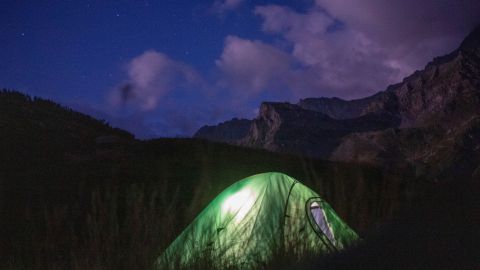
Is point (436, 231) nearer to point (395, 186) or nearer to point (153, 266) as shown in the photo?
point (153, 266)

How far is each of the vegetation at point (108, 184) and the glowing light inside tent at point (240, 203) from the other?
29.6 inches

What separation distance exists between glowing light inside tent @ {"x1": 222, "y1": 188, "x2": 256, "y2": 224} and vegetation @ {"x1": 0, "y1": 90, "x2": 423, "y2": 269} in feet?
2.47

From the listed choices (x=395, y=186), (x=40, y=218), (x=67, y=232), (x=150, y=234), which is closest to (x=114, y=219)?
(x=150, y=234)

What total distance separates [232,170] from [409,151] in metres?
11.3

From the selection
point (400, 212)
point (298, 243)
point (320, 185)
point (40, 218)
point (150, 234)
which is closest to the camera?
point (400, 212)

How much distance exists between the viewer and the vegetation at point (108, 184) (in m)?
5.31

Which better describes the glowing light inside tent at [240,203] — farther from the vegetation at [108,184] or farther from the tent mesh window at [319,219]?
the tent mesh window at [319,219]

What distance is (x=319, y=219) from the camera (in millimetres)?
7711

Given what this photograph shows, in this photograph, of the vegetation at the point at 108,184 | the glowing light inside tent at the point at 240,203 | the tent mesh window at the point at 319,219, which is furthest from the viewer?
the glowing light inside tent at the point at 240,203

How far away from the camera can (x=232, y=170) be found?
58.6 feet

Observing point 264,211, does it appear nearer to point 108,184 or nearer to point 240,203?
point 240,203

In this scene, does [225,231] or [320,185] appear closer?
→ [320,185]

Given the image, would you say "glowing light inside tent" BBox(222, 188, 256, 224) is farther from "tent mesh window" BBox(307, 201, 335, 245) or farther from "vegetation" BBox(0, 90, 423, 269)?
"tent mesh window" BBox(307, 201, 335, 245)

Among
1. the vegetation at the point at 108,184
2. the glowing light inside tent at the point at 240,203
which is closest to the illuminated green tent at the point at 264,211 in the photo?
the glowing light inside tent at the point at 240,203
